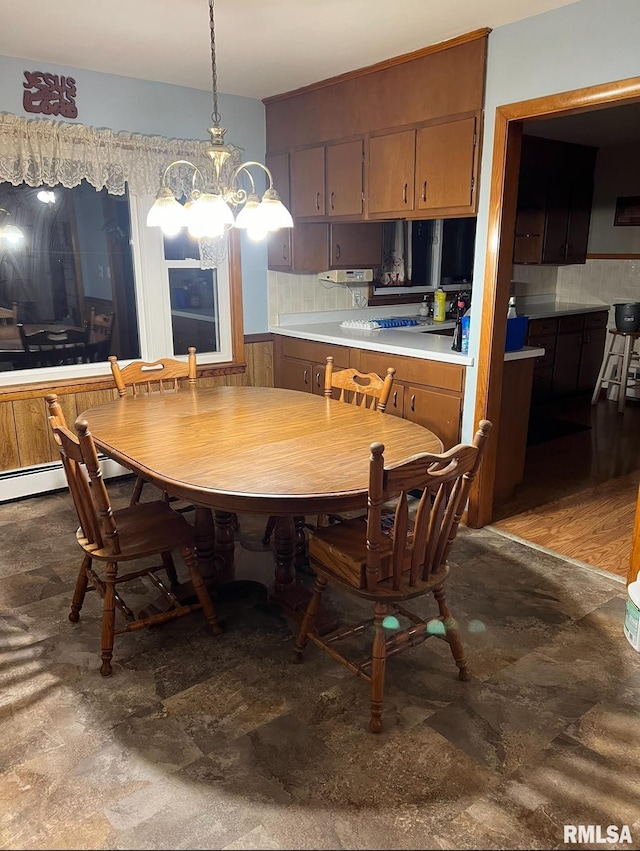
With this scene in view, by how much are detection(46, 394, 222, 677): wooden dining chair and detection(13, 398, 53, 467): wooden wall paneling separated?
1.49 metres

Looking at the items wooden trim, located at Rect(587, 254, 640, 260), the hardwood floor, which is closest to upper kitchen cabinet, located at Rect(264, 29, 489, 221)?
the hardwood floor

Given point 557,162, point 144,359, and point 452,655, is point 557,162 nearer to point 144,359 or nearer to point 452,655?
point 144,359

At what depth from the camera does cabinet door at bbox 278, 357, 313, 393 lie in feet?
14.8

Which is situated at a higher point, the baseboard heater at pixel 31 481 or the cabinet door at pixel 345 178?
the cabinet door at pixel 345 178

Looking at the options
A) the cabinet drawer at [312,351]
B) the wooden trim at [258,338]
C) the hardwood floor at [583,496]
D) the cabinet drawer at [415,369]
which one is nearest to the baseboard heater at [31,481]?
the wooden trim at [258,338]

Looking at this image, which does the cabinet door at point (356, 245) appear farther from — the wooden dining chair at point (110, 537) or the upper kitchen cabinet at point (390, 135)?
the wooden dining chair at point (110, 537)

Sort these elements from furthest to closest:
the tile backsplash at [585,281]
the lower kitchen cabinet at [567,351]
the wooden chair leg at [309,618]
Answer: the tile backsplash at [585,281], the lower kitchen cabinet at [567,351], the wooden chair leg at [309,618]

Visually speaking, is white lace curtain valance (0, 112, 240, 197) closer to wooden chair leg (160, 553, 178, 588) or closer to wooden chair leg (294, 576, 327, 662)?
wooden chair leg (160, 553, 178, 588)

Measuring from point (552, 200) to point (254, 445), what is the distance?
15.3 ft

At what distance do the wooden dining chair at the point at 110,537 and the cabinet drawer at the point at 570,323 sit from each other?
4.56 metres

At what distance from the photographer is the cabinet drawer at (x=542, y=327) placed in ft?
18.5

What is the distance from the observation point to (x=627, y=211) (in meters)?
6.19

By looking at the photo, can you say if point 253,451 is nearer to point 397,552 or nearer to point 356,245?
point 397,552

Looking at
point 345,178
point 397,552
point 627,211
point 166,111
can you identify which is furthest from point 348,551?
point 627,211
